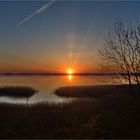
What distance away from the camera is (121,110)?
16484mm

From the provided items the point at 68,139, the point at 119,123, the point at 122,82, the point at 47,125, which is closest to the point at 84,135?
the point at 68,139

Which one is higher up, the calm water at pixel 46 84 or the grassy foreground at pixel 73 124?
the calm water at pixel 46 84

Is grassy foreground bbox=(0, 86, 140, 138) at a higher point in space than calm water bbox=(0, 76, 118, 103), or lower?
lower

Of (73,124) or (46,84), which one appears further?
(46,84)

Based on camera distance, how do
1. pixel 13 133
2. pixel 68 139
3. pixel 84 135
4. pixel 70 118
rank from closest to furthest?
pixel 68 139 → pixel 84 135 → pixel 13 133 → pixel 70 118

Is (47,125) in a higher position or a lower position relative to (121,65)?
lower

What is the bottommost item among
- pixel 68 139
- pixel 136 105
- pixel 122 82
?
pixel 68 139

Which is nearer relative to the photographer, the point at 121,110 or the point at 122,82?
the point at 121,110

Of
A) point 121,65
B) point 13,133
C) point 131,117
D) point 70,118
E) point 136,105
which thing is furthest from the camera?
point 121,65

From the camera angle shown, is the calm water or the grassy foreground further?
the calm water

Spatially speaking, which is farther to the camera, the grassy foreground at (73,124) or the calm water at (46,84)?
the calm water at (46,84)

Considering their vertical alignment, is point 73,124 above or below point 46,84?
below

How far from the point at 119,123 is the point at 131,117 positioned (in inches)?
42.2

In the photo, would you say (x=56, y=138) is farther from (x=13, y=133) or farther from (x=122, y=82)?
(x=122, y=82)
